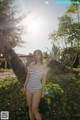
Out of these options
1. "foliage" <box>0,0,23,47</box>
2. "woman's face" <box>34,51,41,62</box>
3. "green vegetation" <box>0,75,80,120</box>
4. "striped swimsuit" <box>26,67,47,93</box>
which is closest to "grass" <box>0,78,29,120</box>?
A: "green vegetation" <box>0,75,80,120</box>

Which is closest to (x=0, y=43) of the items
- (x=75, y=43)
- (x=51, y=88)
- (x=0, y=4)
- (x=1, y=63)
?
(x=51, y=88)

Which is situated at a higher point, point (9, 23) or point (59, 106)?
point (9, 23)

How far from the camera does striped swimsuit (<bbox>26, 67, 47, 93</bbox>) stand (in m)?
6.44

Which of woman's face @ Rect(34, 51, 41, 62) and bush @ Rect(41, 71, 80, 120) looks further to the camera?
bush @ Rect(41, 71, 80, 120)

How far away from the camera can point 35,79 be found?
650 cm

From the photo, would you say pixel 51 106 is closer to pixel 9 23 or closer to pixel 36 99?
pixel 36 99

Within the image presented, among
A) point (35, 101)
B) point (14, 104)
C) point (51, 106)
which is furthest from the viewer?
point (14, 104)

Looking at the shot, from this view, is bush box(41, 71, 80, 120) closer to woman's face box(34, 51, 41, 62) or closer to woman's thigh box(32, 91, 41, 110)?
woman's thigh box(32, 91, 41, 110)

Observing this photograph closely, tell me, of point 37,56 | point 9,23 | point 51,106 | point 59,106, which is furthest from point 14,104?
point 9,23

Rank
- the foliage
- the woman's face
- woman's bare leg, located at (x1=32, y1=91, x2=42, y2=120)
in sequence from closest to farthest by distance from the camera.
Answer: woman's bare leg, located at (x1=32, y1=91, x2=42, y2=120)
the woman's face
the foliage

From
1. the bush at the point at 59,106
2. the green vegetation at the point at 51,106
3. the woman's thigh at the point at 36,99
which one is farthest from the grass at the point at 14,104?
the woman's thigh at the point at 36,99

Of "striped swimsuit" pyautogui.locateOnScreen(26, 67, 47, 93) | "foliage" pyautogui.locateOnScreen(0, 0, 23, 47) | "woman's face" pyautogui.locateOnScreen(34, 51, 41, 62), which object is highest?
"foliage" pyautogui.locateOnScreen(0, 0, 23, 47)

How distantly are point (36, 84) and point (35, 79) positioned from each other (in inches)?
5.2

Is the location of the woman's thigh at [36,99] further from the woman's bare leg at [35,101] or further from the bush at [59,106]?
the bush at [59,106]
